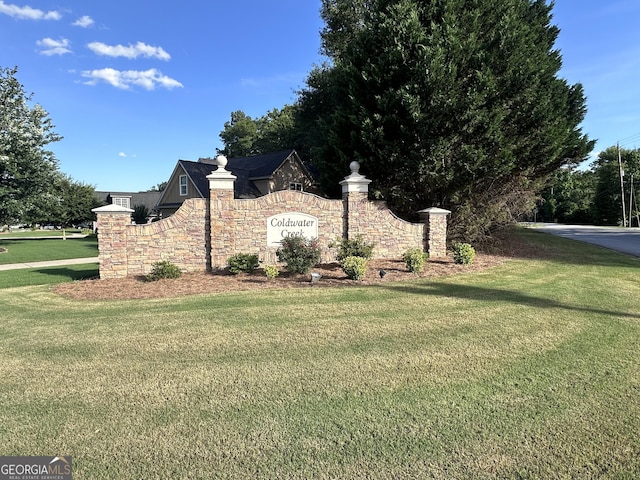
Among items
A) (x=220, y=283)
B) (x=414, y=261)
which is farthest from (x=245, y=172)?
(x=414, y=261)

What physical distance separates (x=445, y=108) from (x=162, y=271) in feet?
27.5

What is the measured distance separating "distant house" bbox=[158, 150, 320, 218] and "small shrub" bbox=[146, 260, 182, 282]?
16.1m

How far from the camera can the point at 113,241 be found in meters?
9.53

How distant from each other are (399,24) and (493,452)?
10746mm

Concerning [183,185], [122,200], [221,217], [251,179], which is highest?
[122,200]

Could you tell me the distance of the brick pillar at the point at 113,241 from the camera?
9.39 m

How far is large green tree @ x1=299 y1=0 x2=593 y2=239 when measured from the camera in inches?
420

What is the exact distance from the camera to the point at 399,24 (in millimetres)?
10609

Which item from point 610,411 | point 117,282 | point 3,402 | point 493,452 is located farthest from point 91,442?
point 117,282

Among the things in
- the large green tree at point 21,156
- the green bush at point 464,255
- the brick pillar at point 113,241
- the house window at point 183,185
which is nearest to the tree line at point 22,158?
the large green tree at point 21,156

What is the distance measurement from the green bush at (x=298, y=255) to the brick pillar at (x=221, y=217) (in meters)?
1.61

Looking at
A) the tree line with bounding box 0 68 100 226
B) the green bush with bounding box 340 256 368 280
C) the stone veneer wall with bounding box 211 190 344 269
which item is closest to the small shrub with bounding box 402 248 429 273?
the green bush with bounding box 340 256 368 280

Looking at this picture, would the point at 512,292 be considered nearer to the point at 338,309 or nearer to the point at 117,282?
the point at 338,309

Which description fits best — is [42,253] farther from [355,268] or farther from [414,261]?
[414,261]
